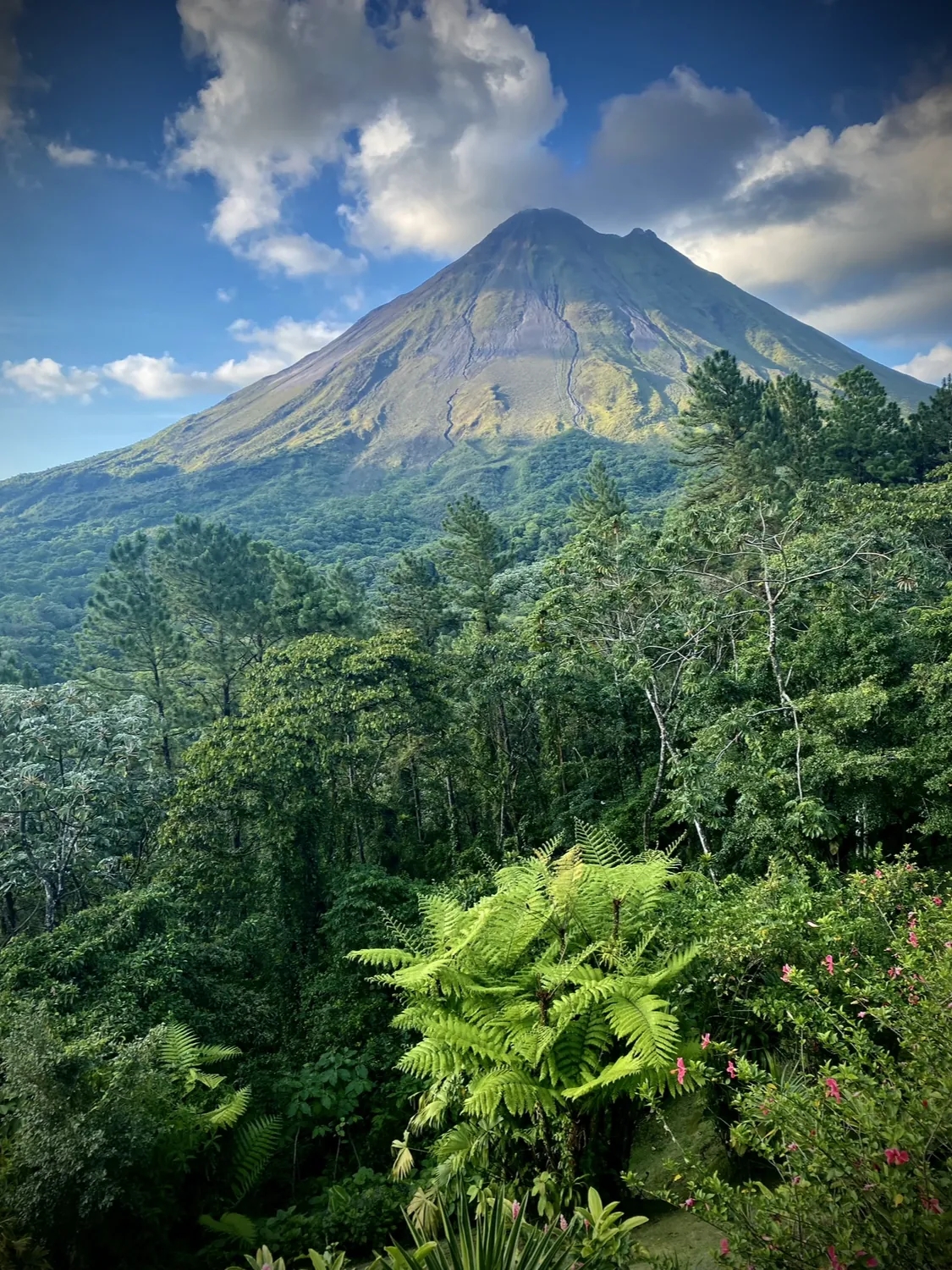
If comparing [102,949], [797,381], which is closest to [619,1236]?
[102,949]

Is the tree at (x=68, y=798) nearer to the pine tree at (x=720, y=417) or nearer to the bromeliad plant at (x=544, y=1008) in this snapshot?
the bromeliad plant at (x=544, y=1008)

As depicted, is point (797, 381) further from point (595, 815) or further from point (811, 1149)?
point (811, 1149)

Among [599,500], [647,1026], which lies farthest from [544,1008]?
[599,500]

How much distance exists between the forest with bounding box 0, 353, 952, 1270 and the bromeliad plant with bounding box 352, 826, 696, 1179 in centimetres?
2

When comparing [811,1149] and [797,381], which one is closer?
[811,1149]

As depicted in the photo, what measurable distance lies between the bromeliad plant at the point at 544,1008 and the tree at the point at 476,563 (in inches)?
643

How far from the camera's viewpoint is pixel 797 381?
2361 centimetres

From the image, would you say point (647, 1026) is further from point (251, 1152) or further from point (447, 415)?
point (447, 415)

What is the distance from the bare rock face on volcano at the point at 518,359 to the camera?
367 feet

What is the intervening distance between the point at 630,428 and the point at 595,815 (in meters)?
97.8

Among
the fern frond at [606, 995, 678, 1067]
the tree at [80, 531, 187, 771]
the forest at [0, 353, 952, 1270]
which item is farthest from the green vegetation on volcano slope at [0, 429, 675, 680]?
the fern frond at [606, 995, 678, 1067]

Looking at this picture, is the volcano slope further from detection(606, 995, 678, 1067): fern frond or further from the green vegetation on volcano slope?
detection(606, 995, 678, 1067): fern frond

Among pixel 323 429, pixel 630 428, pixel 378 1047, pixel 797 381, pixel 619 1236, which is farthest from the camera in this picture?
pixel 323 429

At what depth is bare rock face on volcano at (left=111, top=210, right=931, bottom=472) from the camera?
A: 112 m
